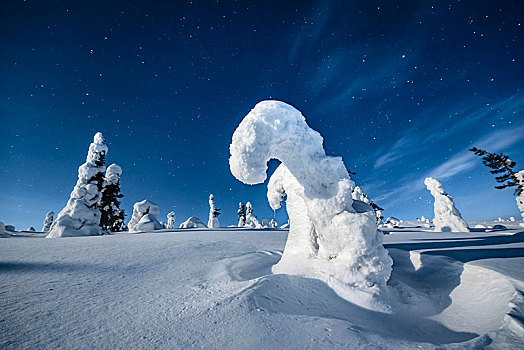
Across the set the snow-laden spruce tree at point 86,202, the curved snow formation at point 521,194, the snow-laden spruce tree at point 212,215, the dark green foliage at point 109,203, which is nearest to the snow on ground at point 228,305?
the snow-laden spruce tree at point 86,202

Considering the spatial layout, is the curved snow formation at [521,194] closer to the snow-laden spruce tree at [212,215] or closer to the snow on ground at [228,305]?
the snow on ground at [228,305]

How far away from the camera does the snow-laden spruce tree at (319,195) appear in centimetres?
385

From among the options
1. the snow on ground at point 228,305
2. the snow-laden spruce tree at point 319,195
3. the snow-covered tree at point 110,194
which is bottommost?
the snow on ground at point 228,305

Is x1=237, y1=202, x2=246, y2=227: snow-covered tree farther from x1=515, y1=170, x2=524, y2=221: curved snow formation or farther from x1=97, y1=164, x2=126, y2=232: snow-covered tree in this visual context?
x1=515, y1=170, x2=524, y2=221: curved snow formation

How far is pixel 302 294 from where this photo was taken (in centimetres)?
322

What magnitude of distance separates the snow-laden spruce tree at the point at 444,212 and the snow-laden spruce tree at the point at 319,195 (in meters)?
19.3

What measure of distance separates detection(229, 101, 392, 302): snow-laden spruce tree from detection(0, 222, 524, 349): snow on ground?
0.52 m

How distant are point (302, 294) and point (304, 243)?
1925 millimetres

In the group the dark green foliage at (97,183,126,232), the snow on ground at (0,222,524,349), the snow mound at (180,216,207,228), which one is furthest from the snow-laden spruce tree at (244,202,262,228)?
the snow on ground at (0,222,524,349)

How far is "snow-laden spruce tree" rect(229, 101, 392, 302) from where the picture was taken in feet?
12.6

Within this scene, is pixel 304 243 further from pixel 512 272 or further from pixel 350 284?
pixel 512 272

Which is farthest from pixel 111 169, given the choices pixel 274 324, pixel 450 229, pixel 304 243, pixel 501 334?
pixel 450 229

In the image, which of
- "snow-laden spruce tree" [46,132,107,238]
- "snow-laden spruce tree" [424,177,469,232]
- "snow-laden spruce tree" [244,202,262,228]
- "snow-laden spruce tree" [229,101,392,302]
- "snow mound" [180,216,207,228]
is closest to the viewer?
"snow-laden spruce tree" [229,101,392,302]

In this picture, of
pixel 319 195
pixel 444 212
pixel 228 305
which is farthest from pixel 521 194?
pixel 228 305
